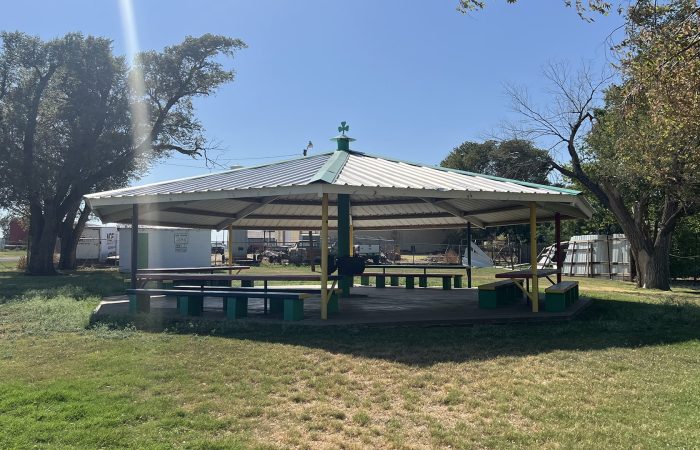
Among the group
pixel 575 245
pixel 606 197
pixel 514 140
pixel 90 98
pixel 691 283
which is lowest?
pixel 691 283

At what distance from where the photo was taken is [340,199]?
477 inches

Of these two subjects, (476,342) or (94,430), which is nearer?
(94,430)

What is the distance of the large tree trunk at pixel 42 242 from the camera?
24.5 m

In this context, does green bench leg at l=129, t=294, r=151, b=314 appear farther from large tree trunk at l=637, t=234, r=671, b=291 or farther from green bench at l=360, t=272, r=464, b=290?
large tree trunk at l=637, t=234, r=671, b=291

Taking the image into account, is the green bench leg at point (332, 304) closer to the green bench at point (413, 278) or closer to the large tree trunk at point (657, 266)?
the green bench at point (413, 278)

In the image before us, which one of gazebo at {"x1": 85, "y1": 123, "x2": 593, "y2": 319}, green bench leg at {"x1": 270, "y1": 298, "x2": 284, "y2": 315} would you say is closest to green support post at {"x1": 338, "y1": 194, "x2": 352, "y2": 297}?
gazebo at {"x1": 85, "y1": 123, "x2": 593, "y2": 319}

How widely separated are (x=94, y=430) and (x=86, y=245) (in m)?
33.7

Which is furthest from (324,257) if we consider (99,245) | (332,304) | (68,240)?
(99,245)

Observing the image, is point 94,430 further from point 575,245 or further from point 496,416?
point 575,245

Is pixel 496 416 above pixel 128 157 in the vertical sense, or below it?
below

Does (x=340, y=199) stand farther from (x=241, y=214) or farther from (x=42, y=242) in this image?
(x=42, y=242)

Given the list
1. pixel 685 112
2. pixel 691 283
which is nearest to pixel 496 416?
pixel 685 112

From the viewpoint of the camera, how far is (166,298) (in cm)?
1282

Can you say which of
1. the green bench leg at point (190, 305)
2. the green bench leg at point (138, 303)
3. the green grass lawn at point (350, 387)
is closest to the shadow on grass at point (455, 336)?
the green grass lawn at point (350, 387)
